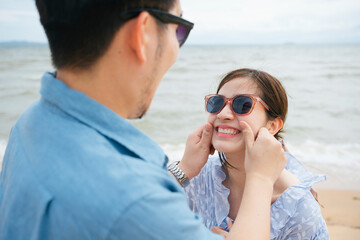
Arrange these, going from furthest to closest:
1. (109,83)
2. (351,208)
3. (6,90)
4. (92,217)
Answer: (6,90) < (351,208) < (109,83) < (92,217)

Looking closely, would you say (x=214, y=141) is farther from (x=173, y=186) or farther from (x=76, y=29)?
(x=76, y=29)

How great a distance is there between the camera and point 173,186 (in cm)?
111

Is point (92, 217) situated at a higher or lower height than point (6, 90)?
higher

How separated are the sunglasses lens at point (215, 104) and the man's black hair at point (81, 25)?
1.31m

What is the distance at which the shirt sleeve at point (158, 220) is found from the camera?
0.92 metres

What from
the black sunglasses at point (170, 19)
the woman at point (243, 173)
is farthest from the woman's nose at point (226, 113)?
the black sunglasses at point (170, 19)

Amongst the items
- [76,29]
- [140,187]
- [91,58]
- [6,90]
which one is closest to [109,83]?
[91,58]

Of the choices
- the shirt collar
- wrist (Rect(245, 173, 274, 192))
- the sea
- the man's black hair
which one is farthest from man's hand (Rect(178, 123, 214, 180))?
the man's black hair

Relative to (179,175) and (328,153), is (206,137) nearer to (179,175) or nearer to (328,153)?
(179,175)

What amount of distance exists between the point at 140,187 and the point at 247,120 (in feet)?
4.91

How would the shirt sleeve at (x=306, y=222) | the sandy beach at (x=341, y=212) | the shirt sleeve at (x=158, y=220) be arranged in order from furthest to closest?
the sandy beach at (x=341, y=212) < the shirt sleeve at (x=306, y=222) < the shirt sleeve at (x=158, y=220)

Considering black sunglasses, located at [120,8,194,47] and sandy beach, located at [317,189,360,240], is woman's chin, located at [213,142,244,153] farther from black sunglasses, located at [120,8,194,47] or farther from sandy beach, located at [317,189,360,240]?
sandy beach, located at [317,189,360,240]

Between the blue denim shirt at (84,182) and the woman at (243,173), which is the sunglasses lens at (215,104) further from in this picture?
the blue denim shirt at (84,182)

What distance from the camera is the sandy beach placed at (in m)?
4.11
